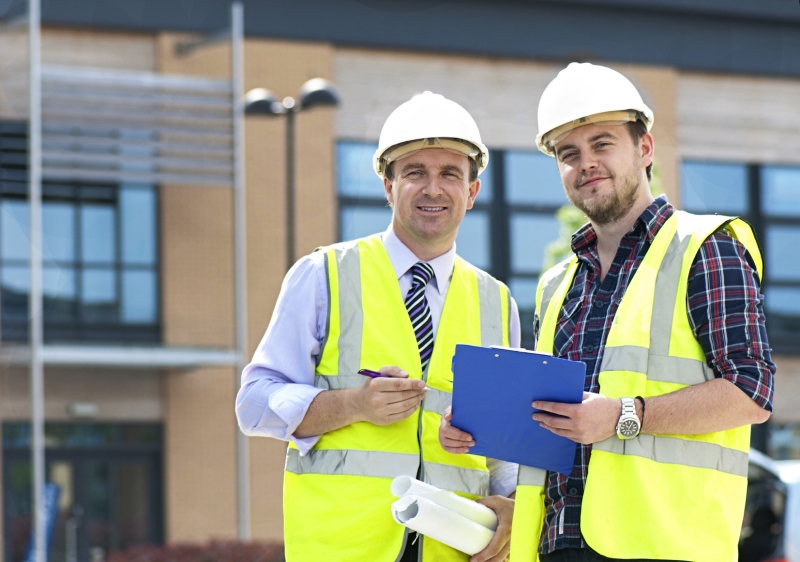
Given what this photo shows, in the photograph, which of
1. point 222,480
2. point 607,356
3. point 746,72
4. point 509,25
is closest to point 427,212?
point 607,356

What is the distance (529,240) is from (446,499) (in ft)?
57.2

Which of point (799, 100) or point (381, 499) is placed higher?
point (799, 100)

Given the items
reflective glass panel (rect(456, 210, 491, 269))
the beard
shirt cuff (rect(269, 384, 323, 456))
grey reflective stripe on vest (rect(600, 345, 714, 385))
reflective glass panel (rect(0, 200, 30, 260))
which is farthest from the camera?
reflective glass panel (rect(456, 210, 491, 269))

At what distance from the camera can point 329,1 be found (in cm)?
1994

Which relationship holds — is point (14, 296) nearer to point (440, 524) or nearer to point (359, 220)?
point (359, 220)

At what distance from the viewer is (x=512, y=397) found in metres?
3.46

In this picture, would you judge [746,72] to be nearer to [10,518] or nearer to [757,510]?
[757,510]

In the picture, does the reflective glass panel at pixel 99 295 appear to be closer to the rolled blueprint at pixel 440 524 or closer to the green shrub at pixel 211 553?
the green shrub at pixel 211 553

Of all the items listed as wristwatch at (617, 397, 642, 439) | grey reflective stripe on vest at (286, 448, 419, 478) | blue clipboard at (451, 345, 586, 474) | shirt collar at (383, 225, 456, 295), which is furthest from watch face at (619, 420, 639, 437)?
shirt collar at (383, 225, 456, 295)

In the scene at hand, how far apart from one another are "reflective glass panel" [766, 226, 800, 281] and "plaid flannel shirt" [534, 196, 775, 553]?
64.9ft

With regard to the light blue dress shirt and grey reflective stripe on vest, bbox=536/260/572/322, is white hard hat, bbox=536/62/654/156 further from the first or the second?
the light blue dress shirt

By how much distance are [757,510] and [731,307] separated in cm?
971

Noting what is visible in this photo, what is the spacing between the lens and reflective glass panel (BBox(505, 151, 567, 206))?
20969mm

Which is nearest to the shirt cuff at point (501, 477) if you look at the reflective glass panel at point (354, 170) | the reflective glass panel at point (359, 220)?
the reflective glass panel at point (359, 220)
